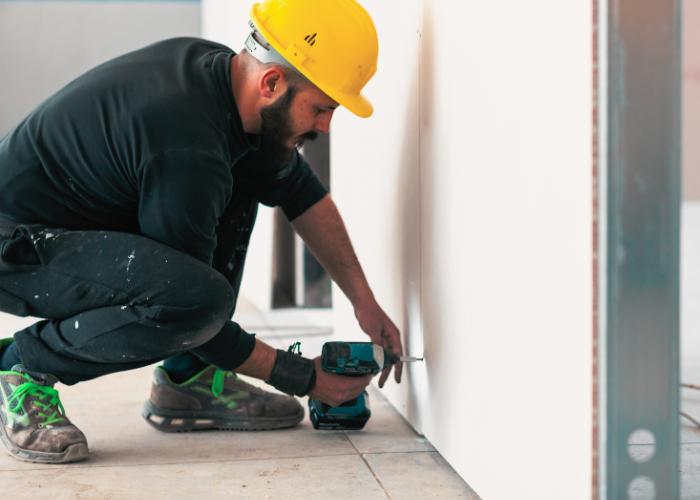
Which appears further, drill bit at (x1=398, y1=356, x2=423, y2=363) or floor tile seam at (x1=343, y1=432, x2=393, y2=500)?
drill bit at (x1=398, y1=356, x2=423, y2=363)

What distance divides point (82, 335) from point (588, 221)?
1066 mm

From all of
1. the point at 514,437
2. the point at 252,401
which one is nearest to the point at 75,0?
the point at 252,401

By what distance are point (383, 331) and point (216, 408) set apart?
411 millimetres

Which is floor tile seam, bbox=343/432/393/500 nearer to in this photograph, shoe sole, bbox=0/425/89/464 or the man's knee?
the man's knee

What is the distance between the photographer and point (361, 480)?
5.46 feet

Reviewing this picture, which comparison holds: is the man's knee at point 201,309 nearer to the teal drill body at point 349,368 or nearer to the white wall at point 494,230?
the teal drill body at point 349,368

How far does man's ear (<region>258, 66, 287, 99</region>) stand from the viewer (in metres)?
1.68

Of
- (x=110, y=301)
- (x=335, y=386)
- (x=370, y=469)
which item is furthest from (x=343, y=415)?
(x=110, y=301)

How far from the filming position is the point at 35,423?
179cm

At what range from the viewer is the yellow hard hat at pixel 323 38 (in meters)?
1.66

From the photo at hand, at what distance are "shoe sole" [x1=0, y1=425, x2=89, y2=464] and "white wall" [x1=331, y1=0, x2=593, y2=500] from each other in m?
0.69

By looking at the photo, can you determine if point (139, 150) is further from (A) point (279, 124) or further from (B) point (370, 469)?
(B) point (370, 469)

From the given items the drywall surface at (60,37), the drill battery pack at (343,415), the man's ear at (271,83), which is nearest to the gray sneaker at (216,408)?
the drill battery pack at (343,415)

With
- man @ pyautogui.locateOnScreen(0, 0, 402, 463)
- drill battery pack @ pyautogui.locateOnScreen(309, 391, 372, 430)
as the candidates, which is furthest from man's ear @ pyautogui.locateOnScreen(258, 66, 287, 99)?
drill battery pack @ pyautogui.locateOnScreen(309, 391, 372, 430)
